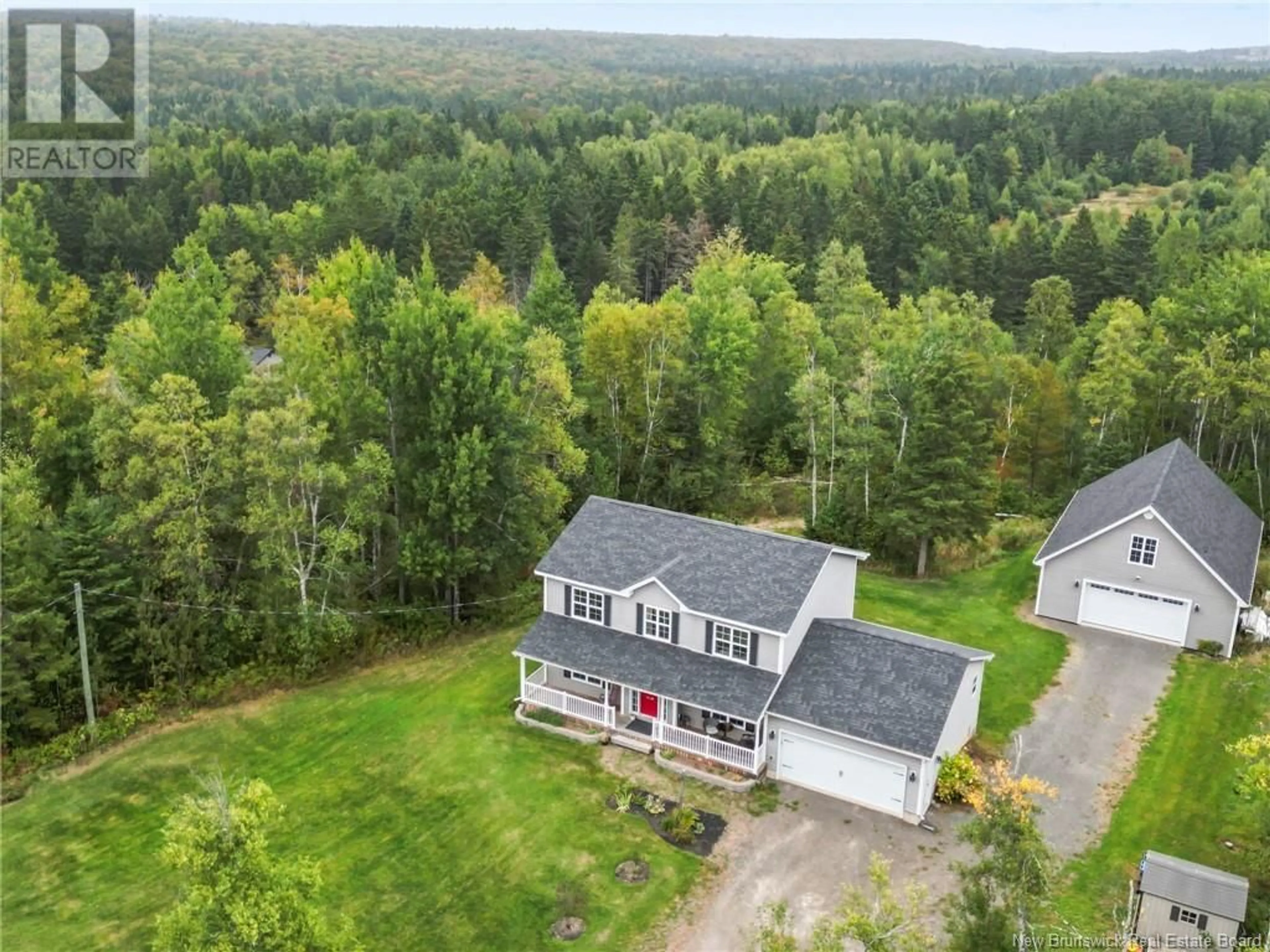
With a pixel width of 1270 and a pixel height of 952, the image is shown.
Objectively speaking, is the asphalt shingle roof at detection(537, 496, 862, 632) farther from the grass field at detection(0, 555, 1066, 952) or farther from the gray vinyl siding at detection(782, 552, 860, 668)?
the grass field at detection(0, 555, 1066, 952)

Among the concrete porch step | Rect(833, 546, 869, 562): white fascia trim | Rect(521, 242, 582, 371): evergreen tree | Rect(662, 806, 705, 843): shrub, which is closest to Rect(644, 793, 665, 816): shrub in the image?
Rect(662, 806, 705, 843): shrub

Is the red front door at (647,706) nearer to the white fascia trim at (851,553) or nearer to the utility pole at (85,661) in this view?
the white fascia trim at (851,553)

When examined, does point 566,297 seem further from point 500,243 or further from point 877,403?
point 500,243

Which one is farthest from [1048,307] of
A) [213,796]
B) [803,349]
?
[213,796]

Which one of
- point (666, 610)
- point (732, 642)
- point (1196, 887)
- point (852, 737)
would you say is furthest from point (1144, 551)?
point (666, 610)

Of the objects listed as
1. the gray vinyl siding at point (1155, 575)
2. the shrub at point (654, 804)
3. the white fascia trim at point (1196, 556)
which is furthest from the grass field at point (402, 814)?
the white fascia trim at point (1196, 556)

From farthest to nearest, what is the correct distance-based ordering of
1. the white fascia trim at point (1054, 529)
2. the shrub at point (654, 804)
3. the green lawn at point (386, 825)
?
the white fascia trim at point (1054, 529) → the shrub at point (654, 804) → the green lawn at point (386, 825)

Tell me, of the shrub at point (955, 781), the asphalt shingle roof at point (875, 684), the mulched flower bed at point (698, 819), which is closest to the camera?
the mulched flower bed at point (698, 819)
